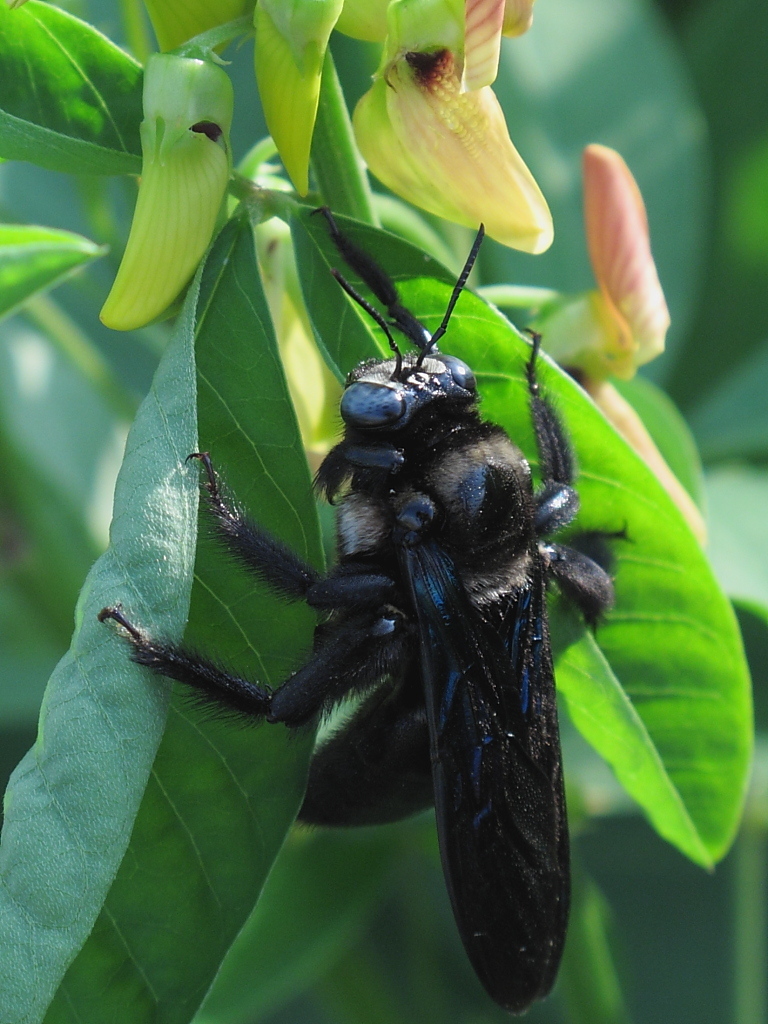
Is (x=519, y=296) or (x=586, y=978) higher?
(x=519, y=296)

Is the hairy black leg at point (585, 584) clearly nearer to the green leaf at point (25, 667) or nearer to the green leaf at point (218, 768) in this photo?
the green leaf at point (218, 768)

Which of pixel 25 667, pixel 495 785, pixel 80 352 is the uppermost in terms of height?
pixel 80 352

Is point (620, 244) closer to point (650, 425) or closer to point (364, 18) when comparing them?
point (650, 425)

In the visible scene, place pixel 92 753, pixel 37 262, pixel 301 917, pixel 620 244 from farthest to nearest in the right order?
pixel 301 917 < pixel 620 244 < pixel 37 262 < pixel 92 753

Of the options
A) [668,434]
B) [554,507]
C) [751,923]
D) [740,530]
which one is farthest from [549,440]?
[751,923]

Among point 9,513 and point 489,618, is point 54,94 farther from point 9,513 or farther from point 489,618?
point 9,513

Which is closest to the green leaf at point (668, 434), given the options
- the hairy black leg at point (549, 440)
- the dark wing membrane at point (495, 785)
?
the hairy black leg at point (549, 440)

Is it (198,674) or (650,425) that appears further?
(650,425)
